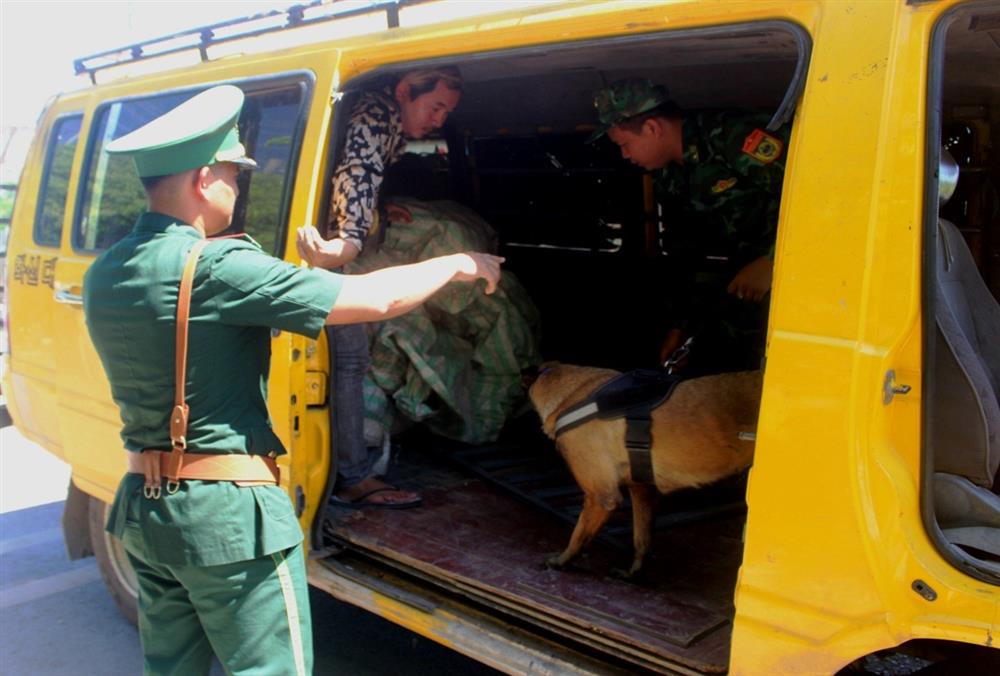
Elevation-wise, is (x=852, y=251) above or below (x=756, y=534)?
above

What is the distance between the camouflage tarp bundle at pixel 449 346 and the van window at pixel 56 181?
4.40ft

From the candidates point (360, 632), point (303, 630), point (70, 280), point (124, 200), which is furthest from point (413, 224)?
point (303, 630)

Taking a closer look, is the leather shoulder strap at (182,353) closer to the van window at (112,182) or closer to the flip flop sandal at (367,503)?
the flip flop sandal at (367,503)

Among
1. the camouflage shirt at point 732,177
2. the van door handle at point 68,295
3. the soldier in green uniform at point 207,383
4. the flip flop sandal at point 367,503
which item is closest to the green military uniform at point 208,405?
the soldier in green uniform at point 207,383

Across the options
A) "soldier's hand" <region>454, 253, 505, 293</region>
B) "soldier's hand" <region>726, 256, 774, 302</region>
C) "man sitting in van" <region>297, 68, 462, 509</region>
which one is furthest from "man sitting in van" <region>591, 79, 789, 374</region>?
"soldier's hand" <region>454, 253, 505, 293</region>

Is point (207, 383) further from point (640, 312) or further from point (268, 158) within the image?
point (640, 312)

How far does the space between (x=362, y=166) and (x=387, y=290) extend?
1.21m

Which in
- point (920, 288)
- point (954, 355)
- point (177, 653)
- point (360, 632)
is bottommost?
point (360, 632)

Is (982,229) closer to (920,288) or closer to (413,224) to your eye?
(920,288)

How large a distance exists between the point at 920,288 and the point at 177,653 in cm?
188

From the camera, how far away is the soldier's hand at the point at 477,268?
7.62 feet

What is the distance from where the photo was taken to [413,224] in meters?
3.91

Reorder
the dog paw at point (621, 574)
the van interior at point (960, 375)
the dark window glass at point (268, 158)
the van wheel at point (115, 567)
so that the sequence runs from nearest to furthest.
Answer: the van interior at point (960, 375)
the dog paw at point (621, 574)
the dark window glass at point (268, 158)
the van wheel at point (115, 567)

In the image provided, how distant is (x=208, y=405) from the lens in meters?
2.05
